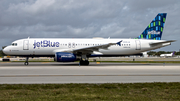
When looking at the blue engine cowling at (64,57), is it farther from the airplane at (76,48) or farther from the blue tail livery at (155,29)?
the blue tail livery at (155,29)

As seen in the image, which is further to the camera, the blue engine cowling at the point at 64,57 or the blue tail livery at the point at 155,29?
the blue tail livery at the point at 155,29

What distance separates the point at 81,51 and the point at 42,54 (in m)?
5.77

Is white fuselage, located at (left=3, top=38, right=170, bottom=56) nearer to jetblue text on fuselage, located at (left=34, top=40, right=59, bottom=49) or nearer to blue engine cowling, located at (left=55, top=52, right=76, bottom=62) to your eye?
jetblue text on fuselage, located at (left=34, top=40, right=59, bottom=49)

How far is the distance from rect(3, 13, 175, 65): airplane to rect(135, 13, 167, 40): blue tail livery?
1.15 metres

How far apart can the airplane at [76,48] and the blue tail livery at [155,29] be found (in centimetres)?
115

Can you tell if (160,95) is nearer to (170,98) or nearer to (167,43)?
(170,98)

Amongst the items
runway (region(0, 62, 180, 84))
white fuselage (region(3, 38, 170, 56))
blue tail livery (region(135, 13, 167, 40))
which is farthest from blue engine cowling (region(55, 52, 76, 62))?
blue tail livery (region(135, 13, 167, 40))

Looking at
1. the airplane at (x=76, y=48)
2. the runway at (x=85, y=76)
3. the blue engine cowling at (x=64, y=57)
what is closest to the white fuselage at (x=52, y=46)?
the airplane at (x=76, y=48)

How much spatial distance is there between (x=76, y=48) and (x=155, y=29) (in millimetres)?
14067

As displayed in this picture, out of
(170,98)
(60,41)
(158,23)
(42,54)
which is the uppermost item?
(158,23)

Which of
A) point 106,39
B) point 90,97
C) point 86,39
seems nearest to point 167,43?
point 106,39

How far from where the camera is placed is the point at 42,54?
2606 centimetres

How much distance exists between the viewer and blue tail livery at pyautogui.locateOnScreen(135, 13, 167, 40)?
1211 inches

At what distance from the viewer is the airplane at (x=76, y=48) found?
79.5 ft
